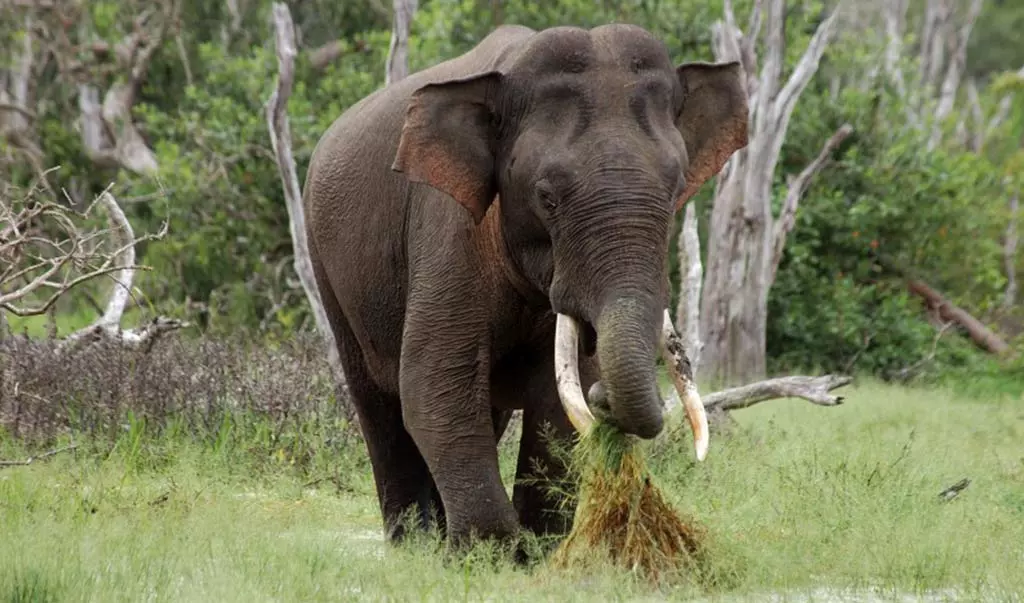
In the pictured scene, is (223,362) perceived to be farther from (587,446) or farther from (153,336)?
(587,446)

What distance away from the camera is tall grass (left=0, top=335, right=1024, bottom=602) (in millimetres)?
6168

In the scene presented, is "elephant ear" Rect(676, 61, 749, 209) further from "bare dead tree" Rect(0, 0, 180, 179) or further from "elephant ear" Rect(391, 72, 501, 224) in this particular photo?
"bare dead tree" Rect(0, 0, 180, 179)

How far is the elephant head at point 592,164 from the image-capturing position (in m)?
5.89

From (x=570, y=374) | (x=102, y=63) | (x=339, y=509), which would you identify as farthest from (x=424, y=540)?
(x=102, y=63)

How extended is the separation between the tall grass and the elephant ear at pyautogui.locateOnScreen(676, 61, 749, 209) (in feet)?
4.68

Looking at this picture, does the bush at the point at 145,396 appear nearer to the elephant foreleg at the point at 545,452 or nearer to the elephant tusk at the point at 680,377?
the elephant foreleg at the point at 545,452

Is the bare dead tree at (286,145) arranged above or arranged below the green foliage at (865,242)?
above

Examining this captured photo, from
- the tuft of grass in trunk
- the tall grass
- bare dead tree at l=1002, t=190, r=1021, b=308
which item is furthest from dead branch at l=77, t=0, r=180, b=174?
the tuft of grass in trunk

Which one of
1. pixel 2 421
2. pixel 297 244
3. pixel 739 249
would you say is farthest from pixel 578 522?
pixel 739 249

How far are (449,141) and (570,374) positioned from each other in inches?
38.1

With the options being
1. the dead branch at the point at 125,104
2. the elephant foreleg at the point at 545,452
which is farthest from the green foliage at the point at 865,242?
the elephant foreleg at the point at 545,452

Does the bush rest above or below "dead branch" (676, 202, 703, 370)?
above

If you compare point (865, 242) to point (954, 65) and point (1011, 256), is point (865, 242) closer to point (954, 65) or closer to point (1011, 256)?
point (1011, 256)

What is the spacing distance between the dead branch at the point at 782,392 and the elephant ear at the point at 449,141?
3.95 m
